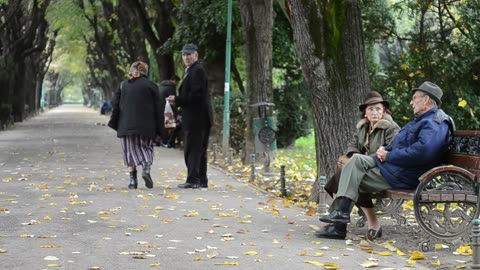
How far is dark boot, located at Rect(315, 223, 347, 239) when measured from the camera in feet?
29.5

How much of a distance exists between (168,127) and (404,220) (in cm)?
633

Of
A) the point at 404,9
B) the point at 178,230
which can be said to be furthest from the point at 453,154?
the point at 404,9

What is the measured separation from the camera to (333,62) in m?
11.6

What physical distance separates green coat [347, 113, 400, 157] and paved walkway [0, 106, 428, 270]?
39.7 inches

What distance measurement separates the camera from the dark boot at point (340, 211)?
29.2ft

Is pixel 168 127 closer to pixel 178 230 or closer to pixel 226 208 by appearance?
pixel 226 208

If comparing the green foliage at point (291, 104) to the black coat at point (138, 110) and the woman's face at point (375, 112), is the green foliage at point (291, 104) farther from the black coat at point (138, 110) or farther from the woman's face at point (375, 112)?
the woman's face at point (375, 112)

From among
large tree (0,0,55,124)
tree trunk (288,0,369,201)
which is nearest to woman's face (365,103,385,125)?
tree trunk (288,0,369,201)

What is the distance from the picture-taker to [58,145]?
91.0ft

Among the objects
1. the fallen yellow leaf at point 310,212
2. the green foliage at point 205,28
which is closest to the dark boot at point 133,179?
the fallen yellow leaf at point 310,212

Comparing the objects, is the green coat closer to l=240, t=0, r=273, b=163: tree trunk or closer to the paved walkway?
the paved walkway

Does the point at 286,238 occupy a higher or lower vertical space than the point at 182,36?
lower

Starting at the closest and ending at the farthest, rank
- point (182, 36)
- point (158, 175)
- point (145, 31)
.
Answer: point (158, 175) → point (182, 36) → point (145, 31)

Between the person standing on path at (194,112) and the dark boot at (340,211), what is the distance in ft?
18.1
